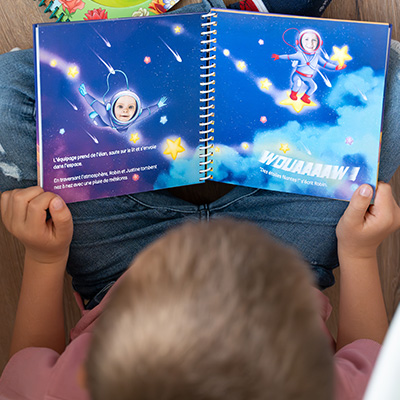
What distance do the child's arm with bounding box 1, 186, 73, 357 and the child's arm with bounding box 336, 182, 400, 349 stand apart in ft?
1.30

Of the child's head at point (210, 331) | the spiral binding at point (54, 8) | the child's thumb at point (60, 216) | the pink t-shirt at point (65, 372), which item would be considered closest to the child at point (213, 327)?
the child's head at point (210, 331)

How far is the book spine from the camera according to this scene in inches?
26.0

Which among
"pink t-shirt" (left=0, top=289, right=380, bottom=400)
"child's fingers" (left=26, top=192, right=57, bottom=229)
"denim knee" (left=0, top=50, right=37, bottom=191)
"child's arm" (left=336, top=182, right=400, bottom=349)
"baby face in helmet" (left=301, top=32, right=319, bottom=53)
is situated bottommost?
"pink t-shirt" (left=0, top=289, right=380, bottom=400)

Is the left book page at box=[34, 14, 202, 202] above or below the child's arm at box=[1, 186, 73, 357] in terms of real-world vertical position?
above

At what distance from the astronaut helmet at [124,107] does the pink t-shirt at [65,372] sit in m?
0.29

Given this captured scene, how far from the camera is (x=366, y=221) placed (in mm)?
690

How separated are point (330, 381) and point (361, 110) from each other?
41 centimetres

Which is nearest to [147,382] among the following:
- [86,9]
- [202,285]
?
[202,285]

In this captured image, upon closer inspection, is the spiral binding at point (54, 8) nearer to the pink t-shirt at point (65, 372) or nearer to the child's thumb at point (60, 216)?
the child's thumb at point (60, 216)

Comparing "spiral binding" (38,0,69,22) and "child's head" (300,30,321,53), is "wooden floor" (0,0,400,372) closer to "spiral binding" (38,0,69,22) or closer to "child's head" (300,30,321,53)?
"spiral binding" (38,0,69,22)

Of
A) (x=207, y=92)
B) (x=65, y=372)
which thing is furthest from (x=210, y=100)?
(x=65, y=372)

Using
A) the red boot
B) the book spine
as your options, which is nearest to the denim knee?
the book spine

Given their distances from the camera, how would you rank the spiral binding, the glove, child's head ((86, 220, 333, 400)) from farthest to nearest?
1. the spiral binding
2. the glove
3. child's head ((86, 220, 333, 400))

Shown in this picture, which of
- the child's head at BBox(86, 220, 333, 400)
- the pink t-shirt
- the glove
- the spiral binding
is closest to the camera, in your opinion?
the child's head at BBox(86, 220, 333, 400)
